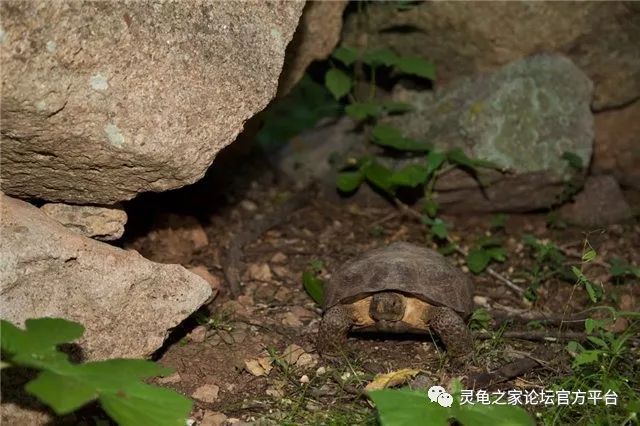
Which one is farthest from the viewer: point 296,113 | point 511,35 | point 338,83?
point 296,113

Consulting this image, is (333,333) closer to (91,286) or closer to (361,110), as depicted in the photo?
(91,286)

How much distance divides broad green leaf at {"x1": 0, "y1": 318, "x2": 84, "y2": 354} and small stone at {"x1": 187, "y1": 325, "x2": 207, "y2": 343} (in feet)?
3.53

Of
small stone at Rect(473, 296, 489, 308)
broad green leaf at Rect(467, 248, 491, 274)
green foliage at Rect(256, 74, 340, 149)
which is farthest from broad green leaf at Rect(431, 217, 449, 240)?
green foliage at Rect(256, 74, 340, 149)

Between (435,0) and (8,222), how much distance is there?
276cm

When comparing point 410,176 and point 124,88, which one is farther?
point 410,176

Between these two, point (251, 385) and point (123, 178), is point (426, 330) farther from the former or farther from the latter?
point (123, 178)

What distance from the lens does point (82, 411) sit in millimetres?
3027

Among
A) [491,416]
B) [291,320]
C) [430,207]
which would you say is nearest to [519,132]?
[430,207]

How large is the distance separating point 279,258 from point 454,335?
3.91ft

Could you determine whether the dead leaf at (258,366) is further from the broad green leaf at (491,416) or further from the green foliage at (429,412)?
the broad green leaf at (491,416)

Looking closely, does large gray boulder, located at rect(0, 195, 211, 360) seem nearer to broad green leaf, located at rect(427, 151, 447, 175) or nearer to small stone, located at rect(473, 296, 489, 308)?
small stone, located at rect(473, 296, 489, 308)

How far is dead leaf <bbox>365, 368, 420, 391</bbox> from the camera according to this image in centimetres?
331

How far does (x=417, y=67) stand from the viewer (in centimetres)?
476

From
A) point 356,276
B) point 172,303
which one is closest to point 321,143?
point 356,276
